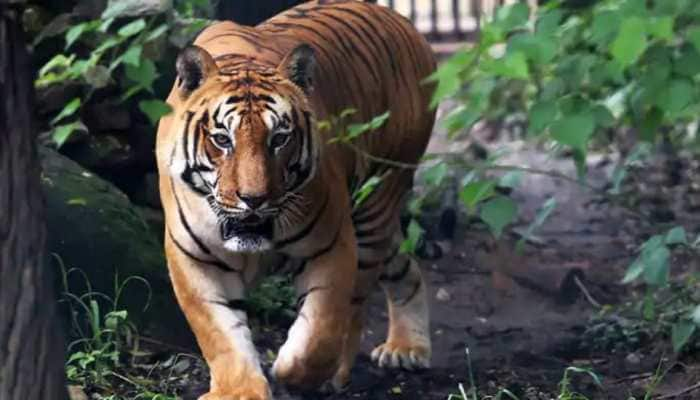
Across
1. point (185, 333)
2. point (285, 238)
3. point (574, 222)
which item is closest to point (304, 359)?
point (285, 238)

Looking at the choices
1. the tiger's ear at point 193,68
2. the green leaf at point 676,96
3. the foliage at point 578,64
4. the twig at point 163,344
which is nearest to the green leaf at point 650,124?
the foliage at point 578,64

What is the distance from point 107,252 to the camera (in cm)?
571

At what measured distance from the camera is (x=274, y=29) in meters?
5.55

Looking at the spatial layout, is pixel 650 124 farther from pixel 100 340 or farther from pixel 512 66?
pixel 100 340

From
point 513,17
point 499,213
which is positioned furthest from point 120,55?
point 513,17

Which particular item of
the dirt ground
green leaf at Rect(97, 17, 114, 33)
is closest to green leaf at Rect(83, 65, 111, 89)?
green leaf at Rect(97, 17, 114, 33)

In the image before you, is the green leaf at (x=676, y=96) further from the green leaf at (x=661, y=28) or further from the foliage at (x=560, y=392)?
the foliage at (x=560, y=392)

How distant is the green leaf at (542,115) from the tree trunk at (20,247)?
3.75 feet

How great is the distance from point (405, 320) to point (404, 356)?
209 mm

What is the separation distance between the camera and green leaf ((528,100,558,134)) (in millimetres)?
3607

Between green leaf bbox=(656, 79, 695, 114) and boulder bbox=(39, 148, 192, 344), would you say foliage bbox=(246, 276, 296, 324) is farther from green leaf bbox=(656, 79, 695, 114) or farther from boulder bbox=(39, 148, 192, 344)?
green leaf bbox=(656, 79, 695, 114)

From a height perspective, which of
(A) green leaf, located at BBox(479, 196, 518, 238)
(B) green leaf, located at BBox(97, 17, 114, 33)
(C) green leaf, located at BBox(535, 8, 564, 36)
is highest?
(B) green leaf, located at BBox(97, 17, 114, 33)

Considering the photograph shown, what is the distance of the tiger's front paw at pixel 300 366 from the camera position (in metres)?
4.80

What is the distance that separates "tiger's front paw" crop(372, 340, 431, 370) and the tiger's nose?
64.8 inches
